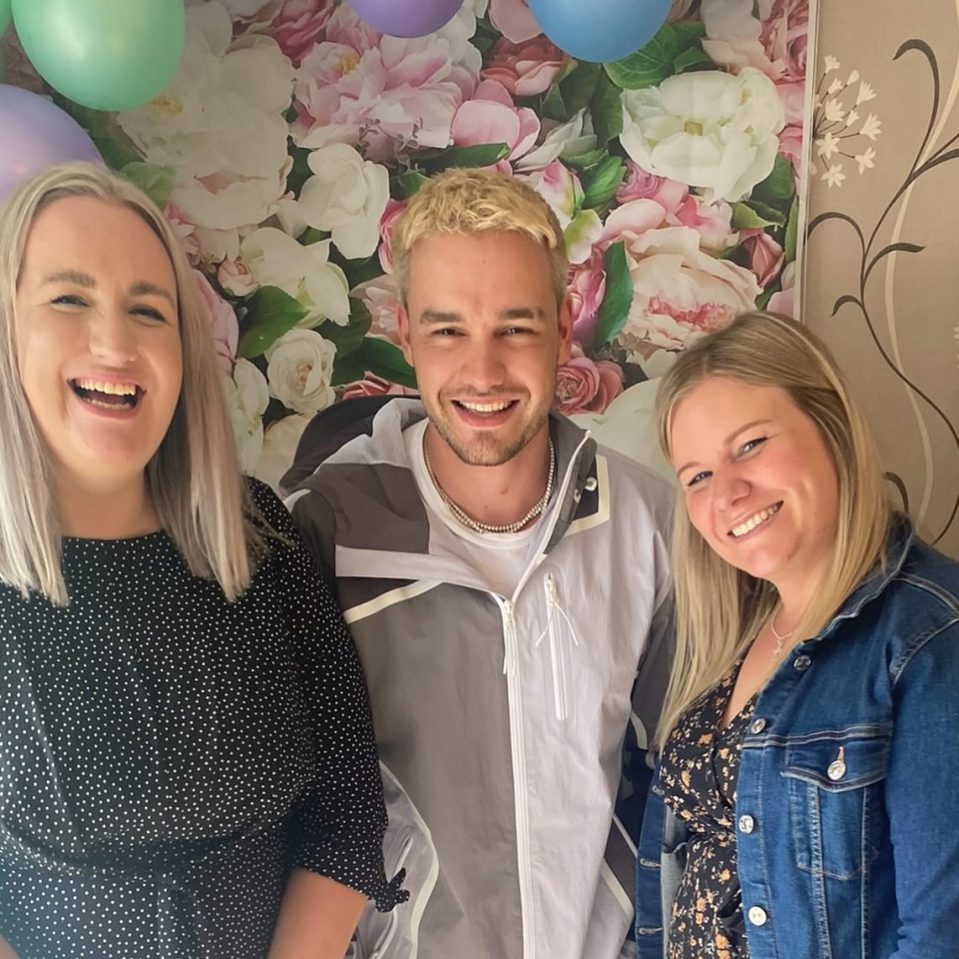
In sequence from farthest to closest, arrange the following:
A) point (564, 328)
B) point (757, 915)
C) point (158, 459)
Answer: point (564, 328)
point (158, 459)
point (757, 915)

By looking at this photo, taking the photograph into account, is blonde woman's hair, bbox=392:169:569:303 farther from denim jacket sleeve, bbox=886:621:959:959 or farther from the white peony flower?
denim jacket sleeve, bbox=886:621:959:959

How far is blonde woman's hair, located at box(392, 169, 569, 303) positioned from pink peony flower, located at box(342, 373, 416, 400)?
0.29 metres

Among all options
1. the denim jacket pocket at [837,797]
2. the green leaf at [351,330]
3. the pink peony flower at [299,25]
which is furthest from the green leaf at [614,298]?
the denim jacket pocket at [837,797]

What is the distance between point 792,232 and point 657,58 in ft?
1.35

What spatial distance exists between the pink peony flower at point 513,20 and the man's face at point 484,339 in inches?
19.8

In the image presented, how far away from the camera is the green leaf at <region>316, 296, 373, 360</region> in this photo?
1718mm

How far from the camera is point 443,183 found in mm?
1436

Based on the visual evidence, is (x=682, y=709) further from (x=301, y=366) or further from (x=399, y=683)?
(x=301, y=366)

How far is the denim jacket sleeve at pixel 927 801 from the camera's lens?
37.4 inches

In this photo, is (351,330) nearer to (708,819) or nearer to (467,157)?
(467,157)

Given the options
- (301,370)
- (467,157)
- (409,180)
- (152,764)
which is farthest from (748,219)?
(152,764)

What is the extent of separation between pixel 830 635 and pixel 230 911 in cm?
83

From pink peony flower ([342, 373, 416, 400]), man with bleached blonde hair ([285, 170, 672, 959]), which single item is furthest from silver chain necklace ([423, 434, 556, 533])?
pink peony flower ([342, 373, 416, 400])

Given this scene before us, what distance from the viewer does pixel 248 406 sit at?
5.62 feet
